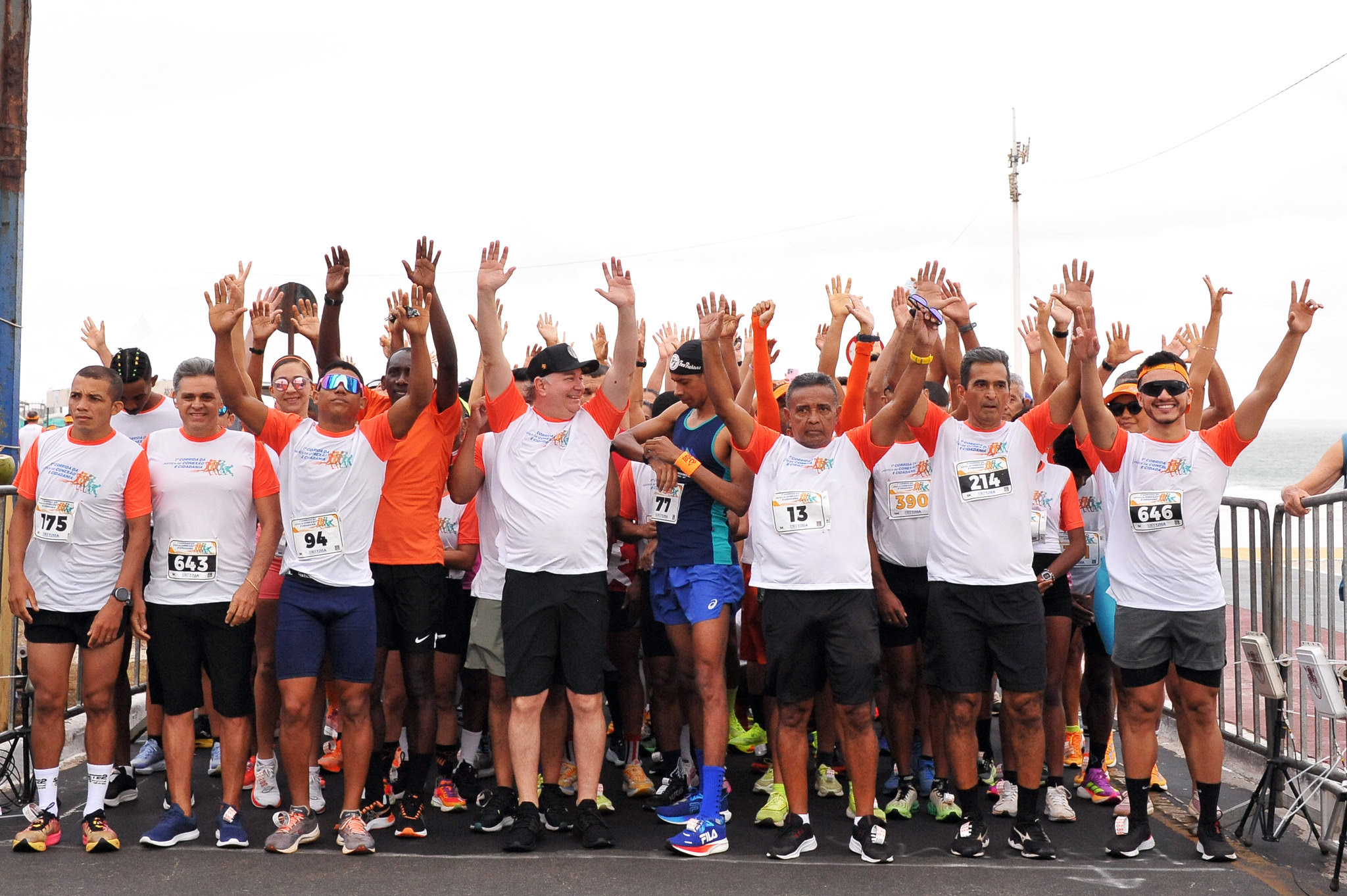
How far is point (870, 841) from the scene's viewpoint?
17.0ft

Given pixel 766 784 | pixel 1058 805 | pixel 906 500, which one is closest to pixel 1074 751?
pixel 1058 805

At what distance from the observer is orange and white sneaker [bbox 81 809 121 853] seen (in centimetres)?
523

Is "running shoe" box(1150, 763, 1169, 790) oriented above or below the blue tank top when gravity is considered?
below

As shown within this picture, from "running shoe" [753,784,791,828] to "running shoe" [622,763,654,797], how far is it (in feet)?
2.49

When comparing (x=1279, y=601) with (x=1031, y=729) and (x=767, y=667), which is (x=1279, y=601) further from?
(x=767, y=667)

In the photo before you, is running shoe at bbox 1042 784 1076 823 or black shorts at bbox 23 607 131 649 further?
running shoe at bbox 1042 784 1076 823

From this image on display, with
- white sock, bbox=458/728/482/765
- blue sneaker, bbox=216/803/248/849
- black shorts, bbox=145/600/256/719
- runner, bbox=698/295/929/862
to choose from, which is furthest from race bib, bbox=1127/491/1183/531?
blue sneaker, bbox=216/803/248/849

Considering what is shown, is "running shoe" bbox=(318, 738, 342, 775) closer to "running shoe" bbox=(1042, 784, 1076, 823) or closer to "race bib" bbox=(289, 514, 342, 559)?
"race bib" bbox=(289, 514, 342, 559)

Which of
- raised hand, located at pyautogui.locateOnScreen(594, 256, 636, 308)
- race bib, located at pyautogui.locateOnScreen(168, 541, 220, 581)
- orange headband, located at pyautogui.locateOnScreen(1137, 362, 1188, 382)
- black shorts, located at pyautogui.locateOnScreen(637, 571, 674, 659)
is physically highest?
raised hand, located at pyautogui.locateOnScreen(594, 256, 636, 308)

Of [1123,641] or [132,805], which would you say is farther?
[132,805]

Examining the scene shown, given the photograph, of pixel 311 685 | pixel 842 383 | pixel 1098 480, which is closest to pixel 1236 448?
pixel 1098 480

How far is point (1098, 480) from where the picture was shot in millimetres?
6129

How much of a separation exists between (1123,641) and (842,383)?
10.3 feet

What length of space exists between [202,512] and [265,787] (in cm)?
161
